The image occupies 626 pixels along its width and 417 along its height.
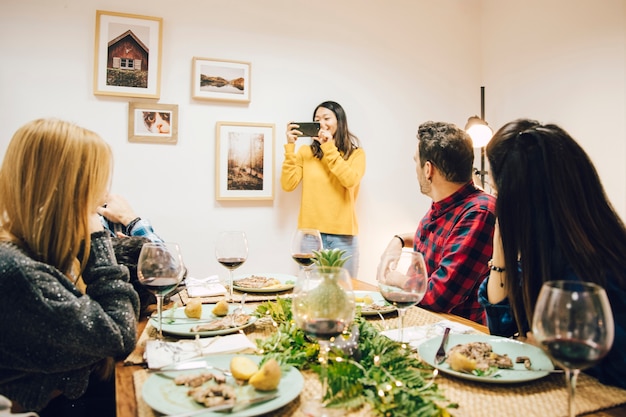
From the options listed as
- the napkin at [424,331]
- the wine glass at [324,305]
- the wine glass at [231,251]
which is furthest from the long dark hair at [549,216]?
the wine glass at [231,251]

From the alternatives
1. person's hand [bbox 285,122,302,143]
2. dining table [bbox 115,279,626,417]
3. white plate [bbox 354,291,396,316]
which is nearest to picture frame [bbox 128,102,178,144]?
person's hand [bbox 285,122,302,143]

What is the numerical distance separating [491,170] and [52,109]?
2.72 meters

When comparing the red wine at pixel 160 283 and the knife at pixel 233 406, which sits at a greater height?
the red wine at pixel 160 283

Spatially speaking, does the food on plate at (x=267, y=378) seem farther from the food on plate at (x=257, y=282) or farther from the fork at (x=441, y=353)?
the food on plate at (x=257, y=282)

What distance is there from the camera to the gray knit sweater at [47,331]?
89cm

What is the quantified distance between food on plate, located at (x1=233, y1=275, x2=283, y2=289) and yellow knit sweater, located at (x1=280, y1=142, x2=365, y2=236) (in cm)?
148

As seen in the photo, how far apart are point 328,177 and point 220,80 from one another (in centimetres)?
99

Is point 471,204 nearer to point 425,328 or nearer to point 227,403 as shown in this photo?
point 425,328

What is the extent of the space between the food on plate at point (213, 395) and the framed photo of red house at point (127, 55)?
2.65 metres

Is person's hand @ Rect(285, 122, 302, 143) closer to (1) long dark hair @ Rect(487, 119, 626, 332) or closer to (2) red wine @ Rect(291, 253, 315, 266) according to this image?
(2) red wine @ Rect(291, 253, 315, 266)

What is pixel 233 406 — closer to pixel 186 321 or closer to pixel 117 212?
pixel 186 321

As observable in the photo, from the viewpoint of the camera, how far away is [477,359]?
0.89m

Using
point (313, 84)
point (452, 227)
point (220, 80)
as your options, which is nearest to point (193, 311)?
point (452, 227)

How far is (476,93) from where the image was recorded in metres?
3.96
